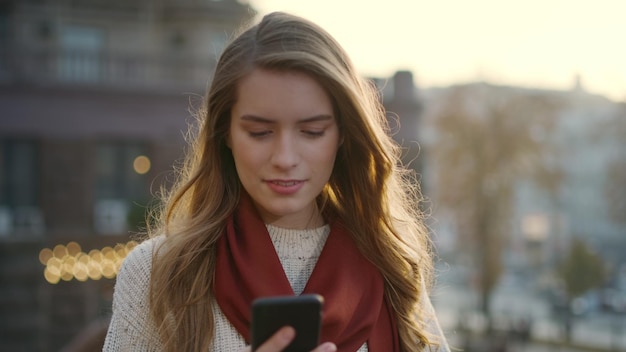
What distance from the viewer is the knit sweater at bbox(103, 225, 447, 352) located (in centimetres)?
201

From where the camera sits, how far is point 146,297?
2.05m

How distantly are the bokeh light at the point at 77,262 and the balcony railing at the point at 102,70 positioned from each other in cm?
368

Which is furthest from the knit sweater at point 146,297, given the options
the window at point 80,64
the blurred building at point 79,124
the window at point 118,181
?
the window at point 80,64

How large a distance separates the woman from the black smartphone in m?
0.30

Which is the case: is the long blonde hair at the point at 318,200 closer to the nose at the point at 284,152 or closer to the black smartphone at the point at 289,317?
the nose at the point at 284,152

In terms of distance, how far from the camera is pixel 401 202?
2.44 metres

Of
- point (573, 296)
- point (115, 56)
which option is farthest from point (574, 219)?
point (115, 56)

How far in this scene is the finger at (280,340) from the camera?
1.60 metres

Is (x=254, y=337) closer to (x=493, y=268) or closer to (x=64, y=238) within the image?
(x=64, y=238)

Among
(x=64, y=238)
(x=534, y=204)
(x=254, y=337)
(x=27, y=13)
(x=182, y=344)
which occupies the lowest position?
(x=534, y=204)

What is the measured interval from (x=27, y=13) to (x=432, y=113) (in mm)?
15046

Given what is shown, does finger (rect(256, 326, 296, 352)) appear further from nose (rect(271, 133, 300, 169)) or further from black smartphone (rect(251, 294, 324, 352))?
nose (rect(271, 133, 300, 169))

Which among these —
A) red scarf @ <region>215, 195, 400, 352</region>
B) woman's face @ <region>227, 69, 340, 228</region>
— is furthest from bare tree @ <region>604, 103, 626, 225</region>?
woman's face @ <region>227, 69, 340, 228</region>

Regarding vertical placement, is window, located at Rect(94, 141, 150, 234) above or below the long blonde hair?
below
